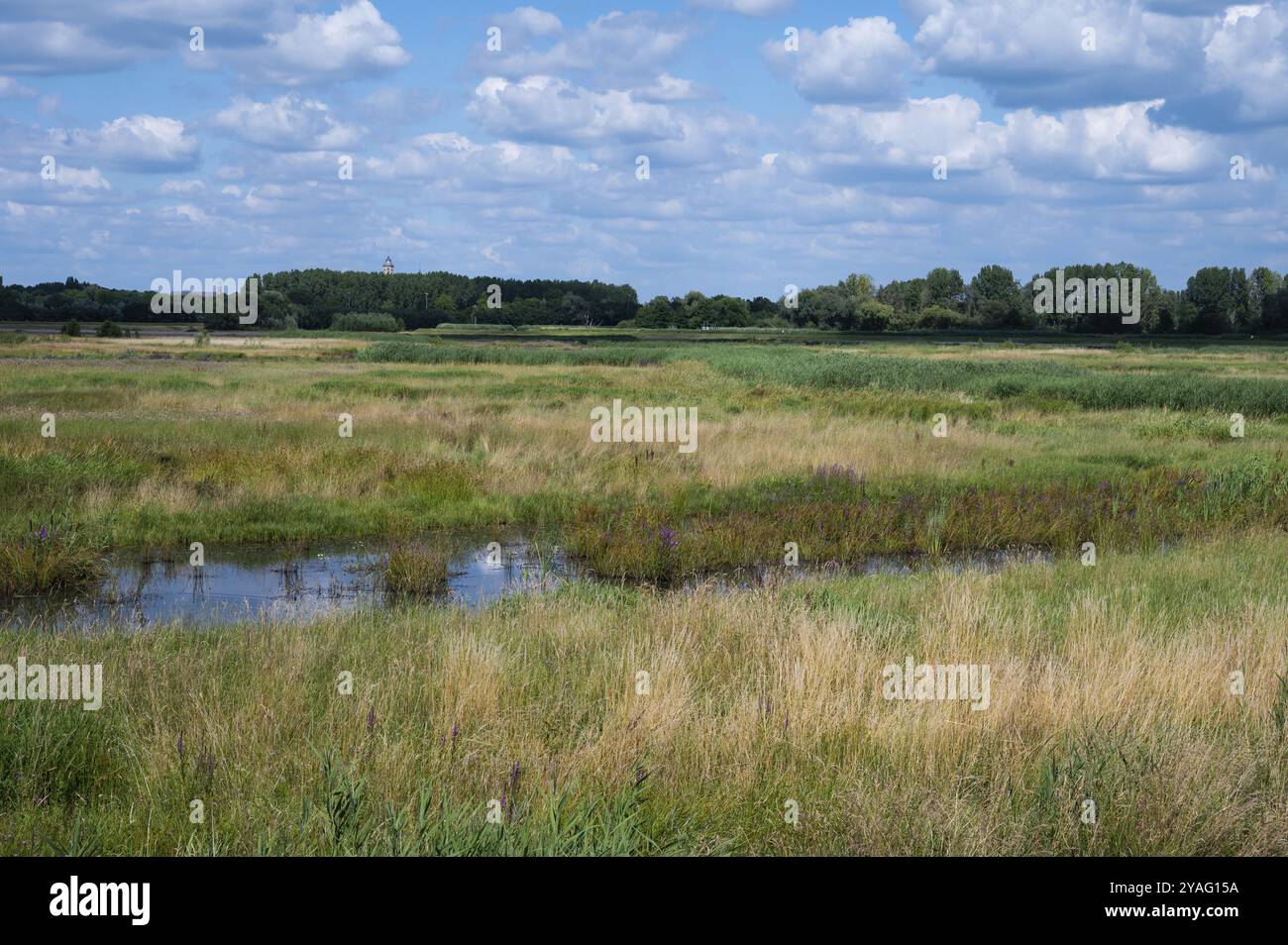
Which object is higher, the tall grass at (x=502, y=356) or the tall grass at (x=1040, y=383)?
the tall grass at (x=502, y=356)

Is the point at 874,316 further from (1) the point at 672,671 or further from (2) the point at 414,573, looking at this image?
(1) the point at 672,671

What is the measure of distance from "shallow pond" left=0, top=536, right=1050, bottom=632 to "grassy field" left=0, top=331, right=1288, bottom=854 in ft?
2.01

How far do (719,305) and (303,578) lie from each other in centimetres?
16417

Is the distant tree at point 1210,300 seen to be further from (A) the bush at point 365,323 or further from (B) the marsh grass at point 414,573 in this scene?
(B) the marsh grass at point 414,573

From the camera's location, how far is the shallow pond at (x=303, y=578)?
1267cm

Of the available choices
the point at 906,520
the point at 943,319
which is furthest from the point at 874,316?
the point at 906,520

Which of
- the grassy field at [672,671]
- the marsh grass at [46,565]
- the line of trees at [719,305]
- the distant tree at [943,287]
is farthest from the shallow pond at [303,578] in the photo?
the distant tree at [943,287]

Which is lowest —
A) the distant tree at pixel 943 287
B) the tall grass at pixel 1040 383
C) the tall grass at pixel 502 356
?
the tall grass at pixel 1040 383

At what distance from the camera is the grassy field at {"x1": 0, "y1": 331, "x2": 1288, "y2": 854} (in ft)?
17.3

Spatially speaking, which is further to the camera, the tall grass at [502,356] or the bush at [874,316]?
the bush at [874,316]

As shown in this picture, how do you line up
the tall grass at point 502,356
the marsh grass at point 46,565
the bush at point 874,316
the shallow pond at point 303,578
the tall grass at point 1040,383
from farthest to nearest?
the bush at point 874,316, the tall grass at point 502,356, the tall grass at point 1040,383, the marsh grass at point 46,565, the shallow pond at point 303,578

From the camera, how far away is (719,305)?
17588 cm

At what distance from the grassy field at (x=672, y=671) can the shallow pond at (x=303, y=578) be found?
2.01 feet

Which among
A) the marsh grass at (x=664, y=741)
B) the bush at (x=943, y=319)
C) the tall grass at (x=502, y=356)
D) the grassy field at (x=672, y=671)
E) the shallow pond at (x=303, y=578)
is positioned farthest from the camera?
the bush at (x=943, y=319)
